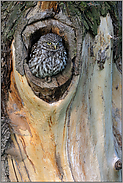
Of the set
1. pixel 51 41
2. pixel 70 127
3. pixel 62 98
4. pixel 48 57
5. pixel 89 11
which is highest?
pixel 89 11

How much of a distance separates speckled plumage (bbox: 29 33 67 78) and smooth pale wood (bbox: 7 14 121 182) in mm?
134

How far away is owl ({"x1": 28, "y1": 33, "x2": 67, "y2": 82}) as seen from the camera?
4.44 feet

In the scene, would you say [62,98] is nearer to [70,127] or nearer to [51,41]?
[70,127]

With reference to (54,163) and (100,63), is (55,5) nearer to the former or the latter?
(100,63)

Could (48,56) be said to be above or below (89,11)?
below

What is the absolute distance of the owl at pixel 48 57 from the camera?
1.35m

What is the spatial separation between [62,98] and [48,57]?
1.11ft

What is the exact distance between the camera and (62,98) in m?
1.36

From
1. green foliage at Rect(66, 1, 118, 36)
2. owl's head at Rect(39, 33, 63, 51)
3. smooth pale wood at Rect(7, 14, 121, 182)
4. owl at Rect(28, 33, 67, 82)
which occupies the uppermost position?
green foliage at Rect(66, 1, 118, 36)

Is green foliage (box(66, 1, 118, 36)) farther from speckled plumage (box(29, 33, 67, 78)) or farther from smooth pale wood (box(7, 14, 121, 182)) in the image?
speckled plumage (box(29, 33, 67, 78))

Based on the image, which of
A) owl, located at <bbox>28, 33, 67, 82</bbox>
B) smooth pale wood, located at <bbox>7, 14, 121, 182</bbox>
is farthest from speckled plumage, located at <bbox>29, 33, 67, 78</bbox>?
smooth pale wood, located at <bbox>7, 14, 121, 182</bbox>

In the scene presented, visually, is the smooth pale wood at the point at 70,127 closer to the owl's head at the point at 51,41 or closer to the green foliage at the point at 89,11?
the green foliage at the point at 89,11

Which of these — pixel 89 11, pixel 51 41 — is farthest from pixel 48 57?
pixel 89 11

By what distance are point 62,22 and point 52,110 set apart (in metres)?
0.66
